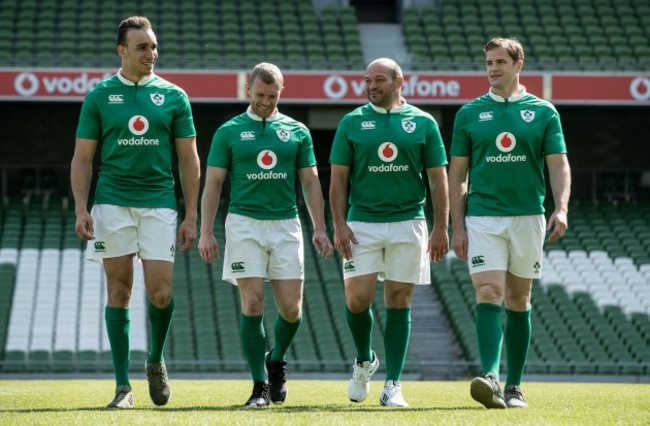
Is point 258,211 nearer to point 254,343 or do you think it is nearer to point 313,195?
point 313,195

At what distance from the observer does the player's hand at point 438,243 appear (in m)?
8.34

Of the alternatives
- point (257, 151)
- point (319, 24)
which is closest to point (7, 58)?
point (319, 24)

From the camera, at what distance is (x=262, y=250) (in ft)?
27.0

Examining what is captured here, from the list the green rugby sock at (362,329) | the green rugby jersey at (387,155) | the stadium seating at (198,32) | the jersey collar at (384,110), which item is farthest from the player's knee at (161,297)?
the stadium seating at (198,32)

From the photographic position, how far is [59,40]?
27.5m

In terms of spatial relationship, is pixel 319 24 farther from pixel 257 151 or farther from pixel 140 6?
pixel 257 151

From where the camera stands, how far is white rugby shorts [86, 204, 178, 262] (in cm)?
783

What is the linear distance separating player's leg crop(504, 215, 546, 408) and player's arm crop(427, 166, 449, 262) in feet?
1.64

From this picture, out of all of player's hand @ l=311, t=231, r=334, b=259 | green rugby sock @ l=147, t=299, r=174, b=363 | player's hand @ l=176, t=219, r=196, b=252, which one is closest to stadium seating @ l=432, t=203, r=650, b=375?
player's hand @ l=311, t=231, r=334, b=259

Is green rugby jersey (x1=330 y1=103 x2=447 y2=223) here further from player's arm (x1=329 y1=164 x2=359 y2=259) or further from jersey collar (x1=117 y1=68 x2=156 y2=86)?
jersey collar (x1=117 y1=68 x2=156 y2=86)

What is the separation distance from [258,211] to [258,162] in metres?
0.31

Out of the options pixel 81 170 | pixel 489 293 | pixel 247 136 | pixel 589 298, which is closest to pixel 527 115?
pixel 489 293

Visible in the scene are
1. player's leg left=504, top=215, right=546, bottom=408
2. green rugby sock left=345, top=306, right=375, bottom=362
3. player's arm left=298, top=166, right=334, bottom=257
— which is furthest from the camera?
green rugby sock left=345, top=306, right=375, bottom=362

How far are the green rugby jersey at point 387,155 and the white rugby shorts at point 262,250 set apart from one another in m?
0.52
